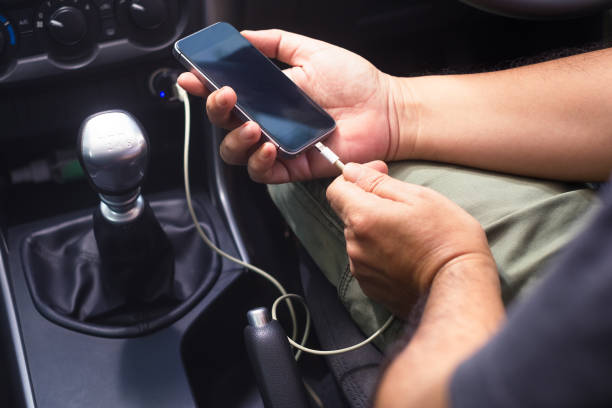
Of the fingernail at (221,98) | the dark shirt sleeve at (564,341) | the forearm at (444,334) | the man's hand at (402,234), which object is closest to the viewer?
the dark shirt sleeve at (564,341)

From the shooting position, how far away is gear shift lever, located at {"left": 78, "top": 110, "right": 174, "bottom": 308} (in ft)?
1.64

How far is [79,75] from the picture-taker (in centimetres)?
64

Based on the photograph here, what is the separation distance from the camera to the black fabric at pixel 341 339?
0.54 meters

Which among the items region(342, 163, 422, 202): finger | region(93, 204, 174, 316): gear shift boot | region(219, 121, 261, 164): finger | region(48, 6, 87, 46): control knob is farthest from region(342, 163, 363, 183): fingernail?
region(48, 6, 87, 46): control knob

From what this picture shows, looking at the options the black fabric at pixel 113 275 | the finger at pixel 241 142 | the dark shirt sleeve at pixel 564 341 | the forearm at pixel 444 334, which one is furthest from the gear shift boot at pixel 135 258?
the dark shirt sleeve at pixel 564 341

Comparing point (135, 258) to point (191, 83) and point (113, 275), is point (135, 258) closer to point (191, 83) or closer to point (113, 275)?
point (113, 275)

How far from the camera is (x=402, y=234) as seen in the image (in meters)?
0.45

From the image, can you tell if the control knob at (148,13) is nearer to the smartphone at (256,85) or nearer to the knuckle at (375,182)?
the smartphone at (256,85)

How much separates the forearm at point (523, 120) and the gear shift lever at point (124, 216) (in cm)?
30

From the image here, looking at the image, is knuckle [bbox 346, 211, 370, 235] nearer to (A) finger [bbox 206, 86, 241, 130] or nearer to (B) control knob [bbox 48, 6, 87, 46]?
(A) finger [bbox 206, 86, 241, 130]

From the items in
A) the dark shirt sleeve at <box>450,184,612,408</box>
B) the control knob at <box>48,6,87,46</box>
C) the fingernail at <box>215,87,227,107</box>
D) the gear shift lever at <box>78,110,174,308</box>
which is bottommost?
the gear shift lever at <box>78,110,174,308</box>

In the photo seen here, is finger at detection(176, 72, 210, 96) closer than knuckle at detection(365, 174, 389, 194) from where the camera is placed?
No

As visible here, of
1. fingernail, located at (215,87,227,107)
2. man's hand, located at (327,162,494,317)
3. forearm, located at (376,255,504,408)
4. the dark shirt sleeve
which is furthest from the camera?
fingernail, located at (215,87,227,107)

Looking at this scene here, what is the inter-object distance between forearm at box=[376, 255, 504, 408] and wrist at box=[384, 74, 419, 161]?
0.70 feet
